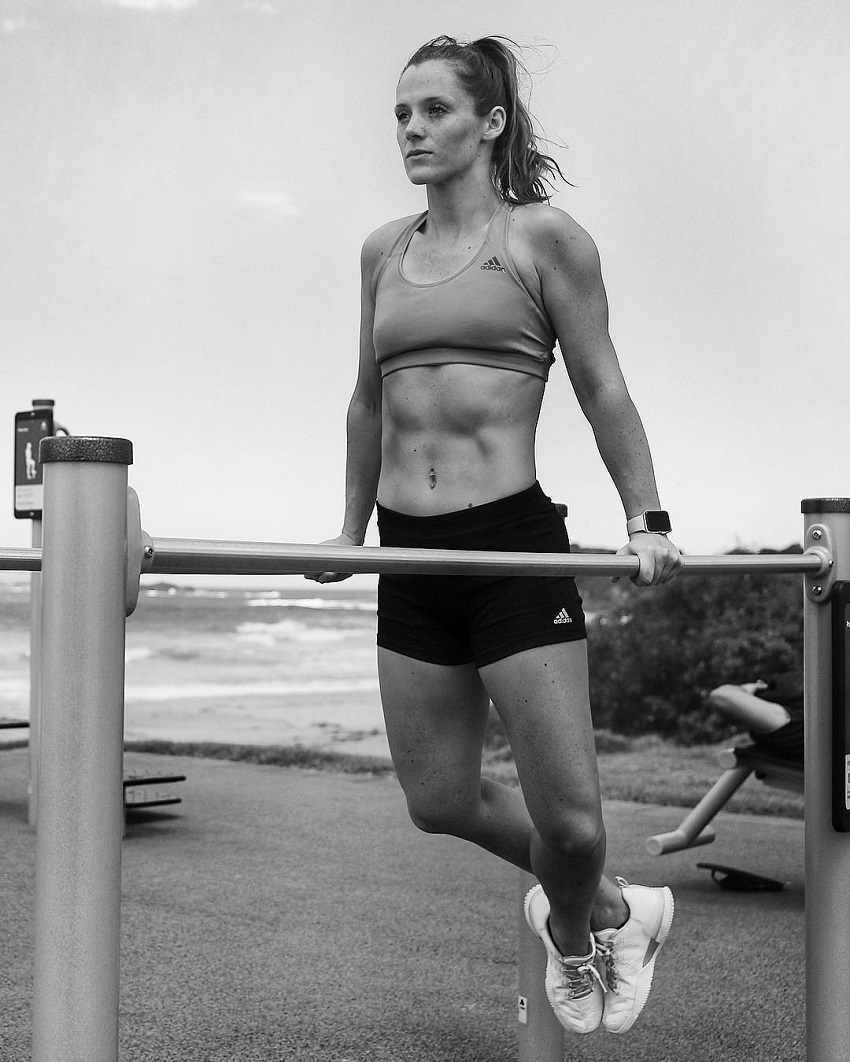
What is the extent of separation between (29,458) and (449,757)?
2.78m

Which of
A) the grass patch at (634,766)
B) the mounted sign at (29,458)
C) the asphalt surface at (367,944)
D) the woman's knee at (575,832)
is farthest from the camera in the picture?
the grass patch at (634,766)

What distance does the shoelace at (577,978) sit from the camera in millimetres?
1833

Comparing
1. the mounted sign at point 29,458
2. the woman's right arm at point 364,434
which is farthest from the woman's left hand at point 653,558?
the mounted sign at point 29,458

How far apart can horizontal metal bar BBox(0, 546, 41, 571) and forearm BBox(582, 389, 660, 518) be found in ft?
2.63

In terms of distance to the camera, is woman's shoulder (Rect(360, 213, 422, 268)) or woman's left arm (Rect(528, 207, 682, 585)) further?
woman's shoulder (Rect(360, 213, 422, 268))

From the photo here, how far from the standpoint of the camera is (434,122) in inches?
70.2

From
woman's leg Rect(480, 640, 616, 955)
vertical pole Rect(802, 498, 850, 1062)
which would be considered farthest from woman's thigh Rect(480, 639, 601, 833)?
vertical pole Rect(802, 498, 850, 1062)

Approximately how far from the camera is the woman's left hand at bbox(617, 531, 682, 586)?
1.59 metres

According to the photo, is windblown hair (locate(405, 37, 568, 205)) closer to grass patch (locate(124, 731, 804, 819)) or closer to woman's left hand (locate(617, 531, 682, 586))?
woman's left hand (locate(617, 531, 682, 586))

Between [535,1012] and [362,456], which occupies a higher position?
[362,456]

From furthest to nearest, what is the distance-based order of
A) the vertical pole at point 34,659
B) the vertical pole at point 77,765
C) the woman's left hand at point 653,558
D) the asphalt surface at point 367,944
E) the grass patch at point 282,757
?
the grass patch at point 282,757
the vertical pole at point 34,659
the asphalt surface at point 367,944
the woman's left hand at point 653,558
the vertical pole at point 77,765

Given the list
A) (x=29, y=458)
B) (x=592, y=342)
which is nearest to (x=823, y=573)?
(x=592, y=342)

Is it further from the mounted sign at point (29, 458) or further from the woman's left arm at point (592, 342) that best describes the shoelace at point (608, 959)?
the mounted sign at point (29, 458)

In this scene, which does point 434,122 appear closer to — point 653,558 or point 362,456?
point 362,456
